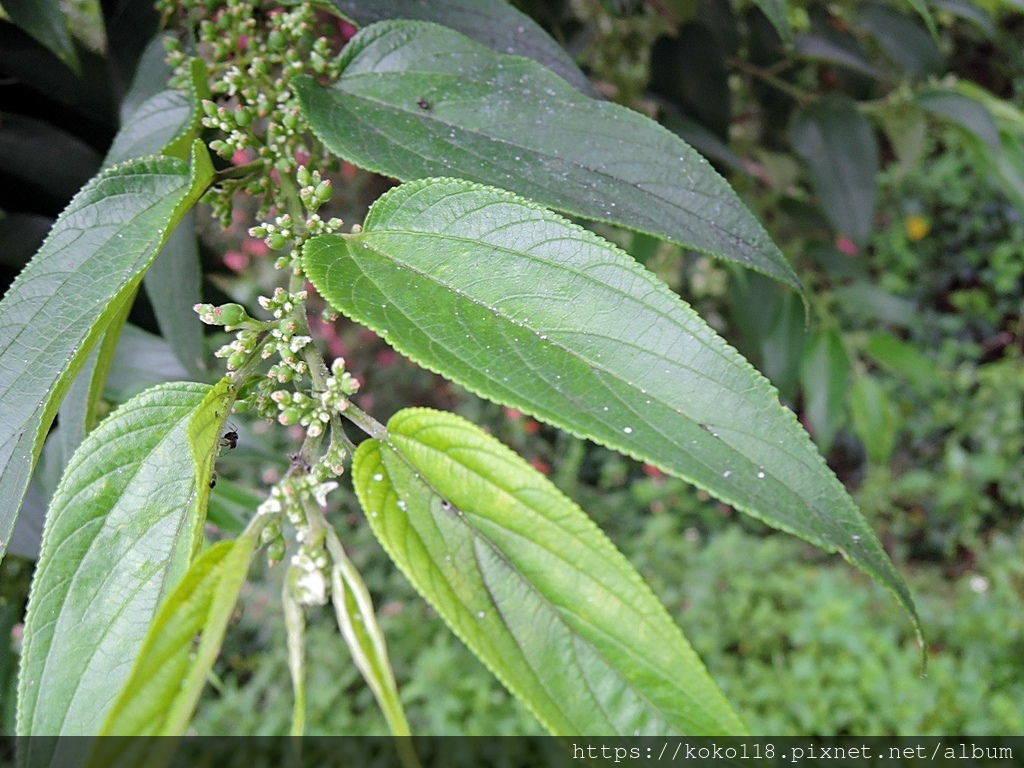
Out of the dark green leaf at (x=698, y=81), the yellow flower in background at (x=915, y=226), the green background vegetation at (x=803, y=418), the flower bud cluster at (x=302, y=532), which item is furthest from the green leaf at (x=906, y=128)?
the yellow flower in background at (x=915, y=226)

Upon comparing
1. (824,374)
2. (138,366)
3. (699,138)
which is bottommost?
(824,374)

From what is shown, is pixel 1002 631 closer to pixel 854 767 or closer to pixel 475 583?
pixel 854 767

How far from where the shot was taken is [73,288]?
18.2 inches

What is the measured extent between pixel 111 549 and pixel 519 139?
1.18 ft

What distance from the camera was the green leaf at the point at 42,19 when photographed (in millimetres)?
686

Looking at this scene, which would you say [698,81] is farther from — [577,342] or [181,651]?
[181,651]

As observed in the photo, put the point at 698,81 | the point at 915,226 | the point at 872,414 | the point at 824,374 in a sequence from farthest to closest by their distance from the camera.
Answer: the point at 915,226 < the point at 872,414 < the point at 824,374 < the point at 698,81

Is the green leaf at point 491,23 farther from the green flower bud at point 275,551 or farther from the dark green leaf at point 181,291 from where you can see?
the green flower bud at point 275,551

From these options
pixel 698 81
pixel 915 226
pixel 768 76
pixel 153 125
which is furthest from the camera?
pixel 915 226

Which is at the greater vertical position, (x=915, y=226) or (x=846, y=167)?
(x=846, y=167)

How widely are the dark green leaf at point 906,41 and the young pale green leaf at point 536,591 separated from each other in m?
1.13

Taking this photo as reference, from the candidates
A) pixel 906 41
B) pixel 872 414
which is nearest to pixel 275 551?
pixel 906 41

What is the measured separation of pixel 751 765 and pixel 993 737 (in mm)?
2337

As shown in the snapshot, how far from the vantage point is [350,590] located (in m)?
0.36
